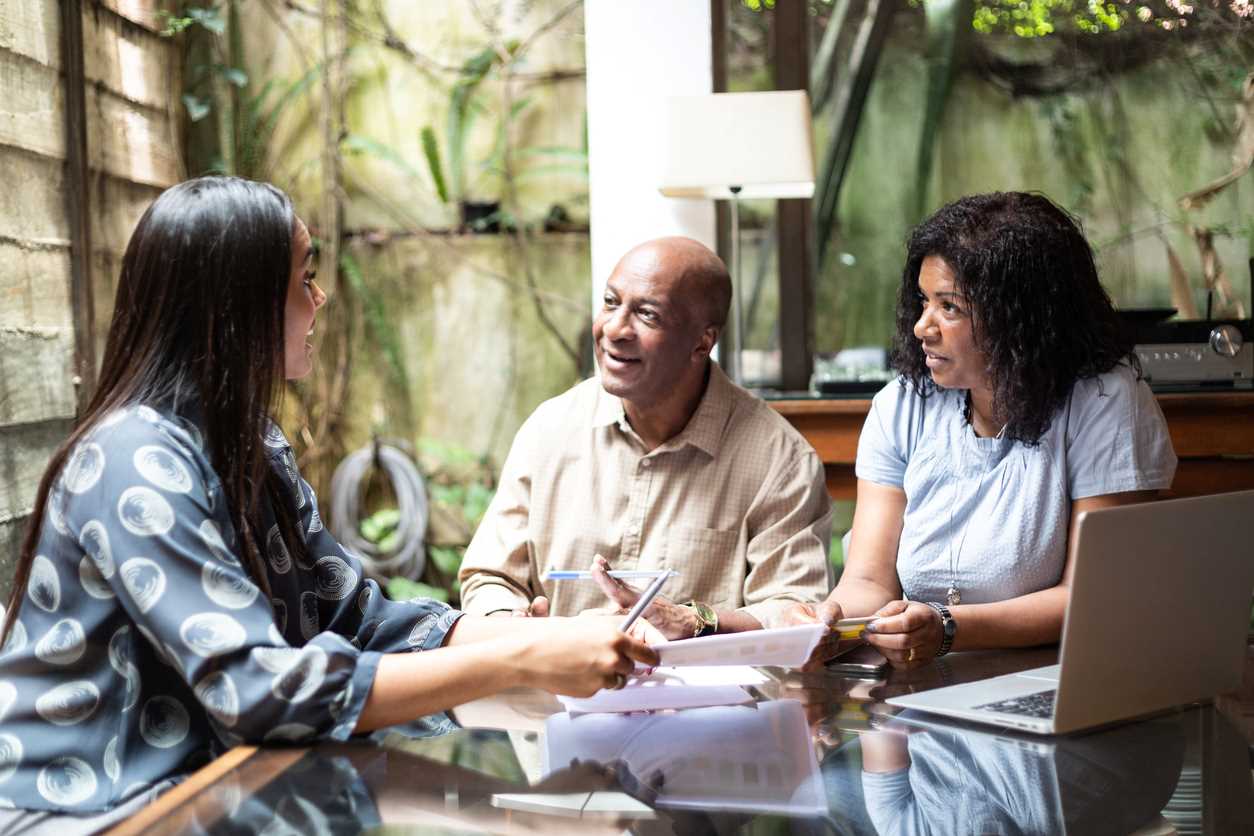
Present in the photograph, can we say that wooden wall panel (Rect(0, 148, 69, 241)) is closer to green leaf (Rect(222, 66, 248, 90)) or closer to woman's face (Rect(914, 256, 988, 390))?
green leaf (Rect(222, 66, 248, 90))

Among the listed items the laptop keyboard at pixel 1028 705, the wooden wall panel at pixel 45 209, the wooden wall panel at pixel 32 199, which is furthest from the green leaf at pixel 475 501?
the laptop keyboard at pixel 1028 705

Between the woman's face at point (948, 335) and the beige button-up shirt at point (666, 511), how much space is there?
A: 1.06ft

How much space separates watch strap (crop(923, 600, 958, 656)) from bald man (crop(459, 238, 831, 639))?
0.50 metres

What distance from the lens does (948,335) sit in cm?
196

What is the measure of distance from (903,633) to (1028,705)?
236mm

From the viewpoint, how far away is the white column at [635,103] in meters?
3.30

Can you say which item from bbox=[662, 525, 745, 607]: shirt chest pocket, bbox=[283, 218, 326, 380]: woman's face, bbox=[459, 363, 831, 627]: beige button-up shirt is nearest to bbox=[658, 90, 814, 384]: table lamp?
bbox=[459, 363, 831, 627]: beige button-up shirt

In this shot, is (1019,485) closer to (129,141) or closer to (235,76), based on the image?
(129,141)

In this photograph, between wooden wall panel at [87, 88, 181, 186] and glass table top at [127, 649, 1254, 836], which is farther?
wooden wall panel at [87, 88, 181, 186]

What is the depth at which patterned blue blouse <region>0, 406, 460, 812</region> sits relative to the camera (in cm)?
115

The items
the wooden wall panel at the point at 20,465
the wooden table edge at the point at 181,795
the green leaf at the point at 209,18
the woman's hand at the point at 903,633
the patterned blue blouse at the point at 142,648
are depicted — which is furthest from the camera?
the green leaf at the point at 209,18

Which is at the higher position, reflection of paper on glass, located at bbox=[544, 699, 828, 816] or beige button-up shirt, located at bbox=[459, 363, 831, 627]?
beige button-up shirt, located at bbox=[459, 363, 831, 627]

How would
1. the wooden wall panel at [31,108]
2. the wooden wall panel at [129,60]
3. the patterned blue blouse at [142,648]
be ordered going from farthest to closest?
the wooden wall panel at [129,60], the wooden wall panel at [31,108], the patterned blue blouse at [142,648]

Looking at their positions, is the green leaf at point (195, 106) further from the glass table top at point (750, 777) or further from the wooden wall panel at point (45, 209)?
the glass table top at point (750, 777)
